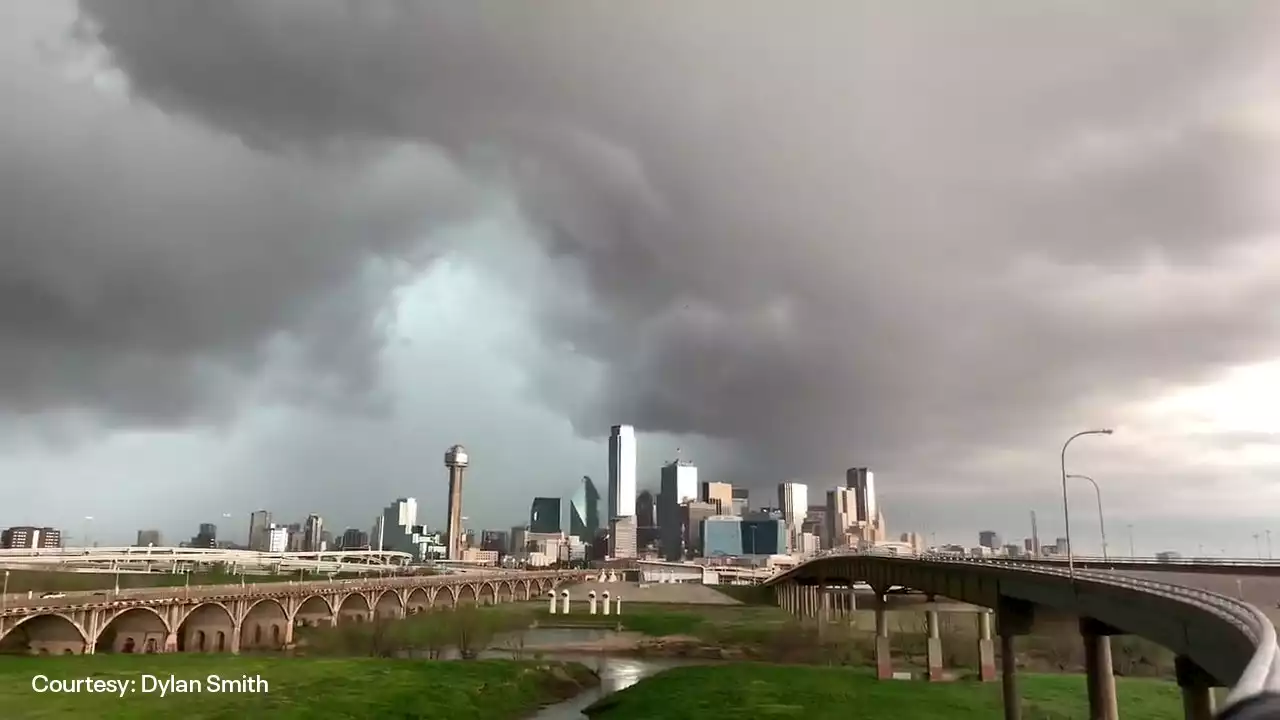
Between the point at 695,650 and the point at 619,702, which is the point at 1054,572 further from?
the point at 695,650

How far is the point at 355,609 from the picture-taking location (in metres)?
150

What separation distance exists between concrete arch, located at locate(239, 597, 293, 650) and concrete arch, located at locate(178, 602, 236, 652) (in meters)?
7.03

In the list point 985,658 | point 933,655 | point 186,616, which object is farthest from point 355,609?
point 985,658

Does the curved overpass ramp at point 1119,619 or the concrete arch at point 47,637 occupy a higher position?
the curved overpass ramp at point 1119,619

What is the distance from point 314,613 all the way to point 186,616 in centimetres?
3593

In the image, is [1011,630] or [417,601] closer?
[1011,630]

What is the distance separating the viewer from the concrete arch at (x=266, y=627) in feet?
373

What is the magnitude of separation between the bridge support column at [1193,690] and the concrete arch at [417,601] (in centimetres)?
14090

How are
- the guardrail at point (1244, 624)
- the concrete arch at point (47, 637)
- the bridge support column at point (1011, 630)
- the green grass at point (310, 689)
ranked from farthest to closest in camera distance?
the concrete arch at point (47, 637), the bridge support column at point (1011, 630), the green grass at point (310, 689), the guardrail at point (1244, 624)

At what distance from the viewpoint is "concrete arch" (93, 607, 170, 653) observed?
9306cm

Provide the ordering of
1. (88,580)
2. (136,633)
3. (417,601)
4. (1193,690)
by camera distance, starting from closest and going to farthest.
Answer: (1193,690)
(136,633)
(88,580)
(417,601)

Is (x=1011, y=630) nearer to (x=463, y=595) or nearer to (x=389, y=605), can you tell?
(x=389, y=605)

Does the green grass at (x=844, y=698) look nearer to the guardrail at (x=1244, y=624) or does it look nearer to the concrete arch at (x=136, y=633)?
the guardrail at (x=1244, y=624)

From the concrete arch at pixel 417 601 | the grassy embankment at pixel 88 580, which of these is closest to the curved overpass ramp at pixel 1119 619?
the concrete arch at pixel 417 601
